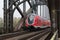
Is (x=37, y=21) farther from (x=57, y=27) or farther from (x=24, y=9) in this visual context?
(x=24, y=9)

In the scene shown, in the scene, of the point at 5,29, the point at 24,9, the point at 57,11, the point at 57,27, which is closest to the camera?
the point at 5,29

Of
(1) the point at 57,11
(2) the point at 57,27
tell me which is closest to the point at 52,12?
(1) the point at 57,11

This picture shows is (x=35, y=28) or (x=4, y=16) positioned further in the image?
(x=35, y=28)

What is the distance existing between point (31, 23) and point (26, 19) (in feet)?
4.95

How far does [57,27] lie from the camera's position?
33438 millimetres

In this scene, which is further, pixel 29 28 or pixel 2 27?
pixel 29 28

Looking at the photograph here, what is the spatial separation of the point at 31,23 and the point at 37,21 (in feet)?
4.13

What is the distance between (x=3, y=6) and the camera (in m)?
29.6

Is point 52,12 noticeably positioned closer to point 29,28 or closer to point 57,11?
point 57,11

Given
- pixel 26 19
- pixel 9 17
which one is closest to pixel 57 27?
pixel 26 19

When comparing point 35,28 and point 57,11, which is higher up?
point 57,11

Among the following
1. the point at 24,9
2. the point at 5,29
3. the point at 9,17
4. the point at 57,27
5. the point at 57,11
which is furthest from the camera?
the point at 24,9

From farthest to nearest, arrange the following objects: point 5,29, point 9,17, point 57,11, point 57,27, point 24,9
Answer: point 24,9, point 57,11, point 57,27, point 9,17, point 5,29

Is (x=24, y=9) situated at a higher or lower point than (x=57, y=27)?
higher
